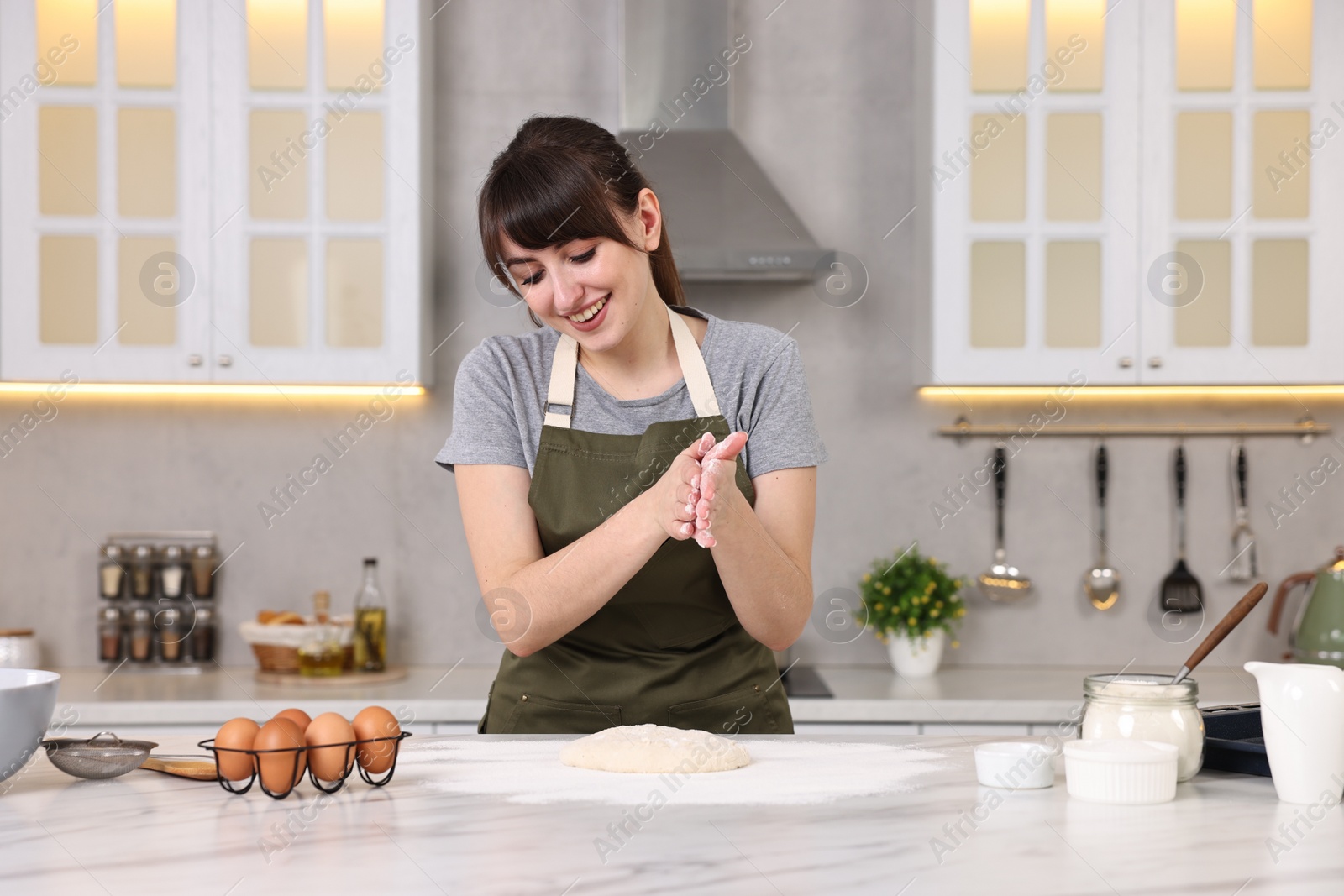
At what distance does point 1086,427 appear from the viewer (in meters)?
3.07

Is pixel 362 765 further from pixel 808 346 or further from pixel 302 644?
pixel 808 346

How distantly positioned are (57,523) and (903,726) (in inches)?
86.6

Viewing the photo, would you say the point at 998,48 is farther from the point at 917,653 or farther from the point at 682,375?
the point at 682,375

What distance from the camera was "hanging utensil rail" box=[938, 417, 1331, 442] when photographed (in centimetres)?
306

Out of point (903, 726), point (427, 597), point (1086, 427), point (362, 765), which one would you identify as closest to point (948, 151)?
point (1086, 427)

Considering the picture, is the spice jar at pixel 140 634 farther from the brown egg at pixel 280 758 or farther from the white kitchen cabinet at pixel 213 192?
the brown egg at pixel 280 758

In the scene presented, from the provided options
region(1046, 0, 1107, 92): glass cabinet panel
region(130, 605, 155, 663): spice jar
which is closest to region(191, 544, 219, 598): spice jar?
region(130, 605, 155, 663): spice jar

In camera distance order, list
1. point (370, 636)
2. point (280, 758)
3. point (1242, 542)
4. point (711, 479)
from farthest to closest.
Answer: point (1242, 542) < point (370, 636) < point (711, 479) < point (280, 758)

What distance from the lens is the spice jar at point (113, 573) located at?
2.93 metres

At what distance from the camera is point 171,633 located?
292 centimetres

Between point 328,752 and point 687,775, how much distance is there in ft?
1.08

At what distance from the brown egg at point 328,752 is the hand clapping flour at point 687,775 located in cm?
9

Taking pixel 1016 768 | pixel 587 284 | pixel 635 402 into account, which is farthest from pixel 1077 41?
pixel 1016 768

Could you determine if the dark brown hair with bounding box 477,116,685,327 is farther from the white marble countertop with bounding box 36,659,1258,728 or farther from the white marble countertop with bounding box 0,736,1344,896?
the white marble countertop with bounding box 36,659,1258,728
